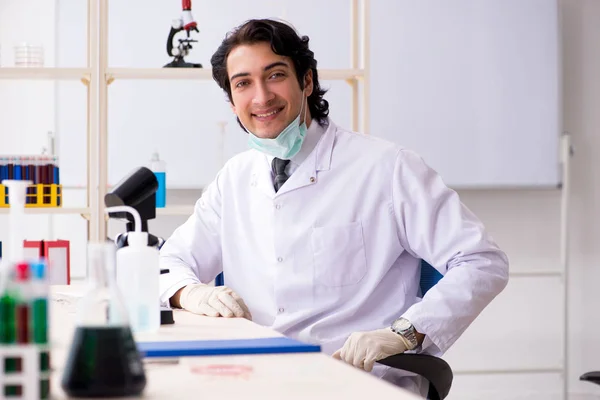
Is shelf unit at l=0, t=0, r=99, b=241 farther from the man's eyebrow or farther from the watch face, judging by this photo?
the watch face

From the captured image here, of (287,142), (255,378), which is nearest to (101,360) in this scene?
(255,378)

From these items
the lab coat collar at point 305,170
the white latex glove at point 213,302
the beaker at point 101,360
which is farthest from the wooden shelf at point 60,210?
the beaker at point 101,360

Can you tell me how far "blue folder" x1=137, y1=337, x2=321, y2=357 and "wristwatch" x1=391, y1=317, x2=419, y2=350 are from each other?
471 millimetres

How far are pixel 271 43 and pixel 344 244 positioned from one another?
50 centimetres

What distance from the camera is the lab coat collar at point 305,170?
77.2 inches

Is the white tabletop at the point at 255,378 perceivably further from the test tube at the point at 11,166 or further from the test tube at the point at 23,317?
the test tube at the point at 11,166

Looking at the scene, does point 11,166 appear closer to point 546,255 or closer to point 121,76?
point 121,76

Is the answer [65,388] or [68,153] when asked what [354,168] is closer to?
[65,388]

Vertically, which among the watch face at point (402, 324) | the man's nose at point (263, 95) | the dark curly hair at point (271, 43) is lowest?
the watch face at point (402, 324)

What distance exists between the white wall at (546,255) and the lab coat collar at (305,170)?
2.24 m

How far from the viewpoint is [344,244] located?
192 centimetres

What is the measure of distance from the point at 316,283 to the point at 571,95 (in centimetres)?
270

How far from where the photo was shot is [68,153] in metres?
3.83

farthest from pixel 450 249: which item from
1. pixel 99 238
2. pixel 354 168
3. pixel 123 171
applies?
pixel 123 171
